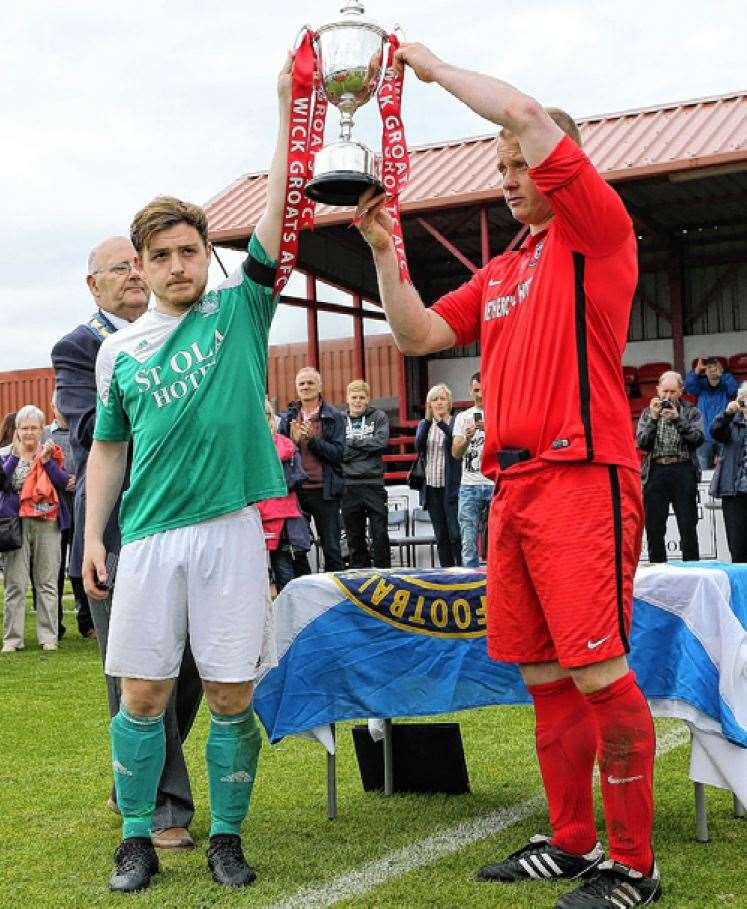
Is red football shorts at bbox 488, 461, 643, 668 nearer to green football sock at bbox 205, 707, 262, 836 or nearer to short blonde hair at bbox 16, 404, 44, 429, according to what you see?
green football sock at bbox 205, 707, 262, 836

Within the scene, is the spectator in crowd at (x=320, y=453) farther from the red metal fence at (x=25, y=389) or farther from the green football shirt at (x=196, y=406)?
the red metal fence at (x=25, y=389)

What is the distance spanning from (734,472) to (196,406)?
7856 millimetres

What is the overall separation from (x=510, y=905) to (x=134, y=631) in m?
1.37

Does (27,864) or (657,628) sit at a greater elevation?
(657,628)

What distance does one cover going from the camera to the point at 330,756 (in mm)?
4316

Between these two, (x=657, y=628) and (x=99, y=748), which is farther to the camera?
(x=99, y=748)

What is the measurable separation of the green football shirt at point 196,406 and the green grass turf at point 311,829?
44.6 inches

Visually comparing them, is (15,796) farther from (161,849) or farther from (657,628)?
(657,628)

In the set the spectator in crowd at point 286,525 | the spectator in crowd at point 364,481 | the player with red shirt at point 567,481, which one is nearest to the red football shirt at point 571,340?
the player with red shirt at point 567,481

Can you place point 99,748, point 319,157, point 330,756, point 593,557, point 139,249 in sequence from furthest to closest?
point 99,748, point 330,756, point 139,249, point 319,157, point 593,557

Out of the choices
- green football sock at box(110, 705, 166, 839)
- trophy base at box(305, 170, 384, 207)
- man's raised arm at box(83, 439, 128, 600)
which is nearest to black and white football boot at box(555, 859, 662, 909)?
green football sock at box(110, 705, 166, 839)

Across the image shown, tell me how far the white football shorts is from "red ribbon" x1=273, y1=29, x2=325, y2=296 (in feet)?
3.11

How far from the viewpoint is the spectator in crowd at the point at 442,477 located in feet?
39.4

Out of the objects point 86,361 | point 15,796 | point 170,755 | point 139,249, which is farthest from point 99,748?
point 139,249
